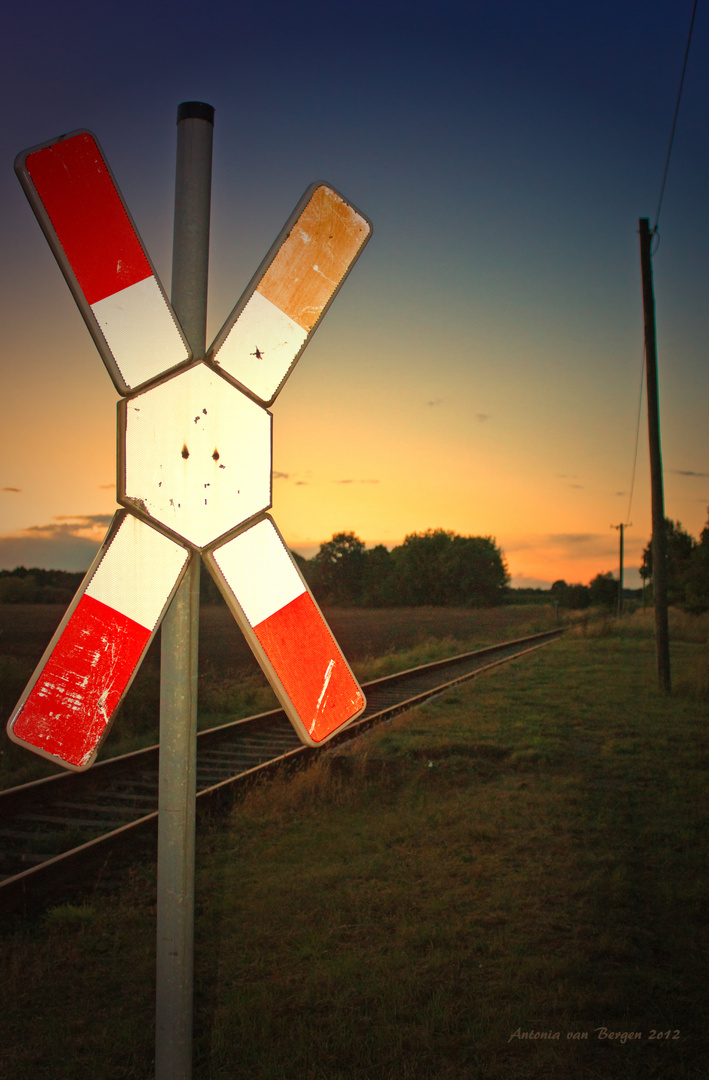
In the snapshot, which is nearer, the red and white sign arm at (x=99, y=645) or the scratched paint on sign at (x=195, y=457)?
the red and white sign arm at (x=99, y=645)

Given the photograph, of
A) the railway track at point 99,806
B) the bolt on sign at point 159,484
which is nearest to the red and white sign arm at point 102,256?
the bolt on sign at point 159,484

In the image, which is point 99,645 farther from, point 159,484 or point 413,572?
point 413,572

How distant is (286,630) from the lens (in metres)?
1.56

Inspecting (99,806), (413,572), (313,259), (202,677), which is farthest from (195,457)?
(413,572)

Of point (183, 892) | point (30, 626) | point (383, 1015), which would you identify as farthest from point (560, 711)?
point (30, 626)

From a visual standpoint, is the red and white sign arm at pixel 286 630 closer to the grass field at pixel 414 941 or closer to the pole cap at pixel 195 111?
the pole cap at pixel 195 111

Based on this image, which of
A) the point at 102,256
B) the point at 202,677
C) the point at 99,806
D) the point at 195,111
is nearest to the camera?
the point at 102,256

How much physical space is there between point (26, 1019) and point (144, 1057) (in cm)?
73

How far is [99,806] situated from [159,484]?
6.42 metres

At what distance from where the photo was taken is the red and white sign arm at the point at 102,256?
1464 mm

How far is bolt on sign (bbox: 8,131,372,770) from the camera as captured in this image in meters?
1.40

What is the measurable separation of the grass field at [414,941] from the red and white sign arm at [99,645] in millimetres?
2592

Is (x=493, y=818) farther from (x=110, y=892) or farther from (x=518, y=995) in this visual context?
(x=110, y=892)

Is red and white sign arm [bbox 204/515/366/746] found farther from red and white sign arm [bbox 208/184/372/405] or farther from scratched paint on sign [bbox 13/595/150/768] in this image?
red and white sign arm [bbox 208/184/372/405]
